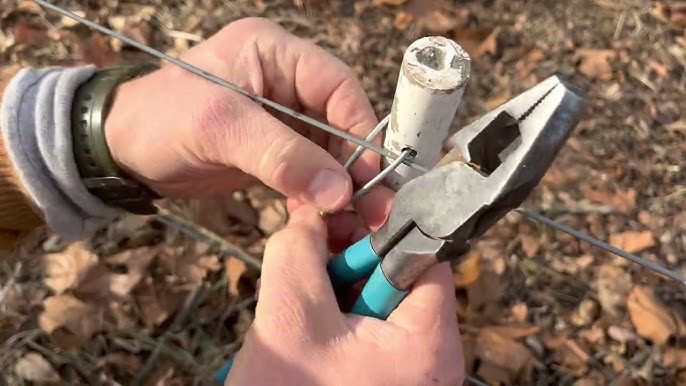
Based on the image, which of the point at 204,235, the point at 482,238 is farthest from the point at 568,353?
the point at 204,235

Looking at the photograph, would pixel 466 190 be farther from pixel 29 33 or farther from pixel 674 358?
pixel 29 33

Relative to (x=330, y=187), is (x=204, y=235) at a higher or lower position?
lower

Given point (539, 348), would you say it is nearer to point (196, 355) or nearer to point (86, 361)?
point (196, 355)

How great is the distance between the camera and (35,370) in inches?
63.1

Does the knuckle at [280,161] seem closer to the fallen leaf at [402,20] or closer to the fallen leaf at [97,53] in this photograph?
the fallen leaf at [97,53]

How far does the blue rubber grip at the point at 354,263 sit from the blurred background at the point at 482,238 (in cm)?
62

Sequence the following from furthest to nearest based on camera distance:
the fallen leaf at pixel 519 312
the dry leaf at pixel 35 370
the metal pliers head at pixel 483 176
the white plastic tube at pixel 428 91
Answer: the fallen leaf at pixel 519 312
the dry leaf at pixel 35 370
the white plastic tube at pixel 428 91
the metal pliers head at pixel 483 176

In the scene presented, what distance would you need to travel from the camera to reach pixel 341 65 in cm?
135

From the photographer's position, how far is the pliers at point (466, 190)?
0.82 meters

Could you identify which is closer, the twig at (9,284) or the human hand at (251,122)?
the human hand at (251,122)

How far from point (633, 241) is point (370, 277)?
1.08 metres

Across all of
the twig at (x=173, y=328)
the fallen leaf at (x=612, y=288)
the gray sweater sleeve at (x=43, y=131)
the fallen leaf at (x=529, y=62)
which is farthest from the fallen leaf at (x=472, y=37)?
the gray sweater sleeve at (x=43, y=131)

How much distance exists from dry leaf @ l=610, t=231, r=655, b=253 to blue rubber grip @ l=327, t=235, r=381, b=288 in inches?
40.5

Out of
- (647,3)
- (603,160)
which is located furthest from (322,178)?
(647,3)
